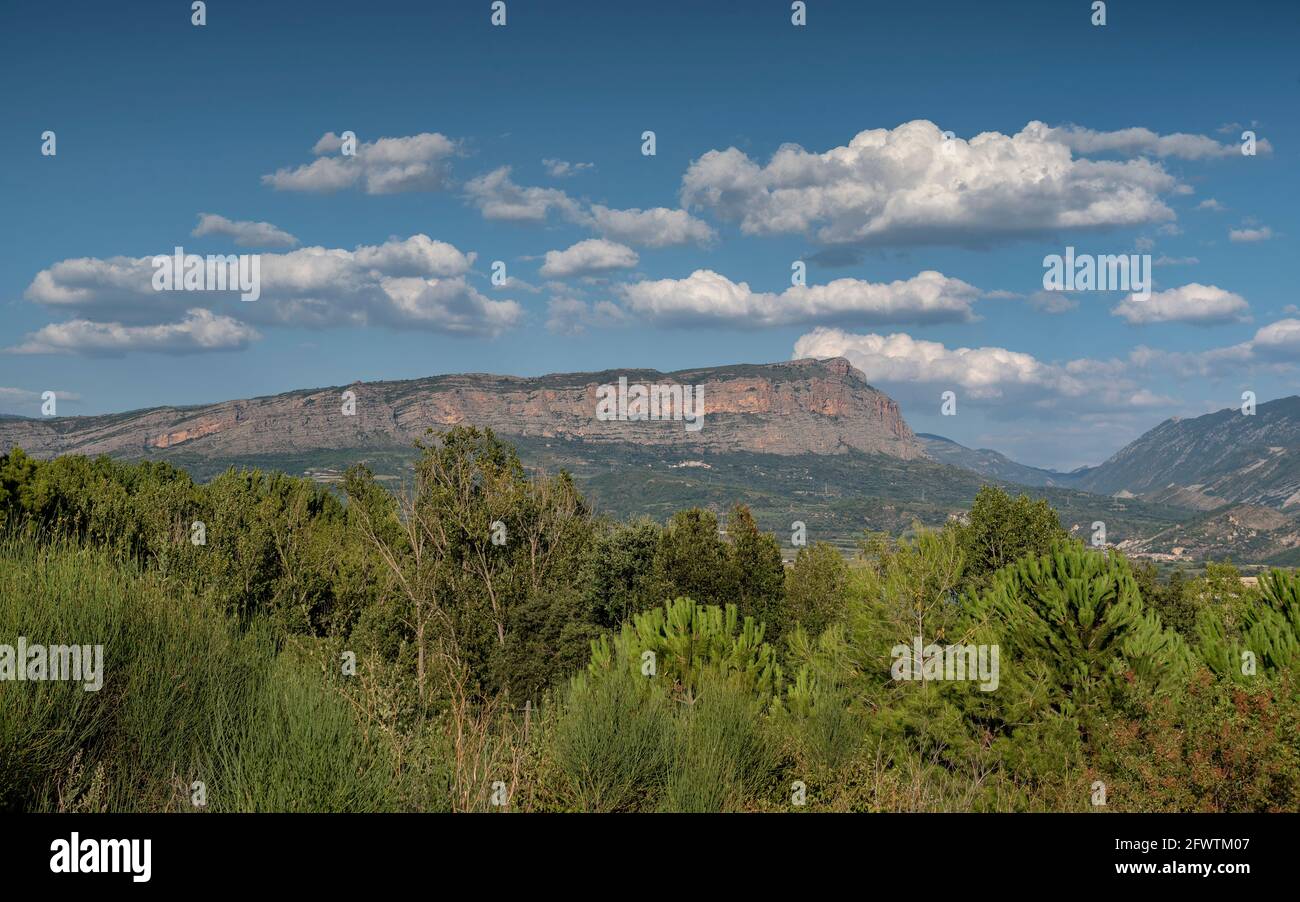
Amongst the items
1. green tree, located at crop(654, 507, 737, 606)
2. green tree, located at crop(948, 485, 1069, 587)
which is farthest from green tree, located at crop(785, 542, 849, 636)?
green tree, located at crop(654, 507, 737, 606)

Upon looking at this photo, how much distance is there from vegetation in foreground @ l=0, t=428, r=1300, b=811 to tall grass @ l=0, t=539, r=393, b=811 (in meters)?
0.02

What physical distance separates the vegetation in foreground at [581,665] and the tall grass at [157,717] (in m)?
0.02

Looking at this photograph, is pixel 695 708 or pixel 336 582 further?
pixel 336 582

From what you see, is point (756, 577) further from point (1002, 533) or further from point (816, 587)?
point (816, 587)

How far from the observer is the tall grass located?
5738 mm

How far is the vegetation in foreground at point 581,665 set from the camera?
6.49m

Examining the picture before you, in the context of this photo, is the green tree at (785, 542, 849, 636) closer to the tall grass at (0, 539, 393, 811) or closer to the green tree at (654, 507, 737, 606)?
the green tree at (654, 507, 737, 606)

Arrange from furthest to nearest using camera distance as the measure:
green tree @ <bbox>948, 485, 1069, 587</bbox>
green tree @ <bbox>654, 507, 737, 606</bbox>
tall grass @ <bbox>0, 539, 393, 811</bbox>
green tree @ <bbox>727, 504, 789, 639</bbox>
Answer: green tree @ <bbox>948, 485, 1069, 587</bbox> → green tree @ <bbox>727, 504, 789, 639</bbox> → green tree @ <bbox>654, 507, 737, 606</bbox> → tall grass @ <bbox>0, 539, 393, 811</bbox>

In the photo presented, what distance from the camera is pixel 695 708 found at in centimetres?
1016
